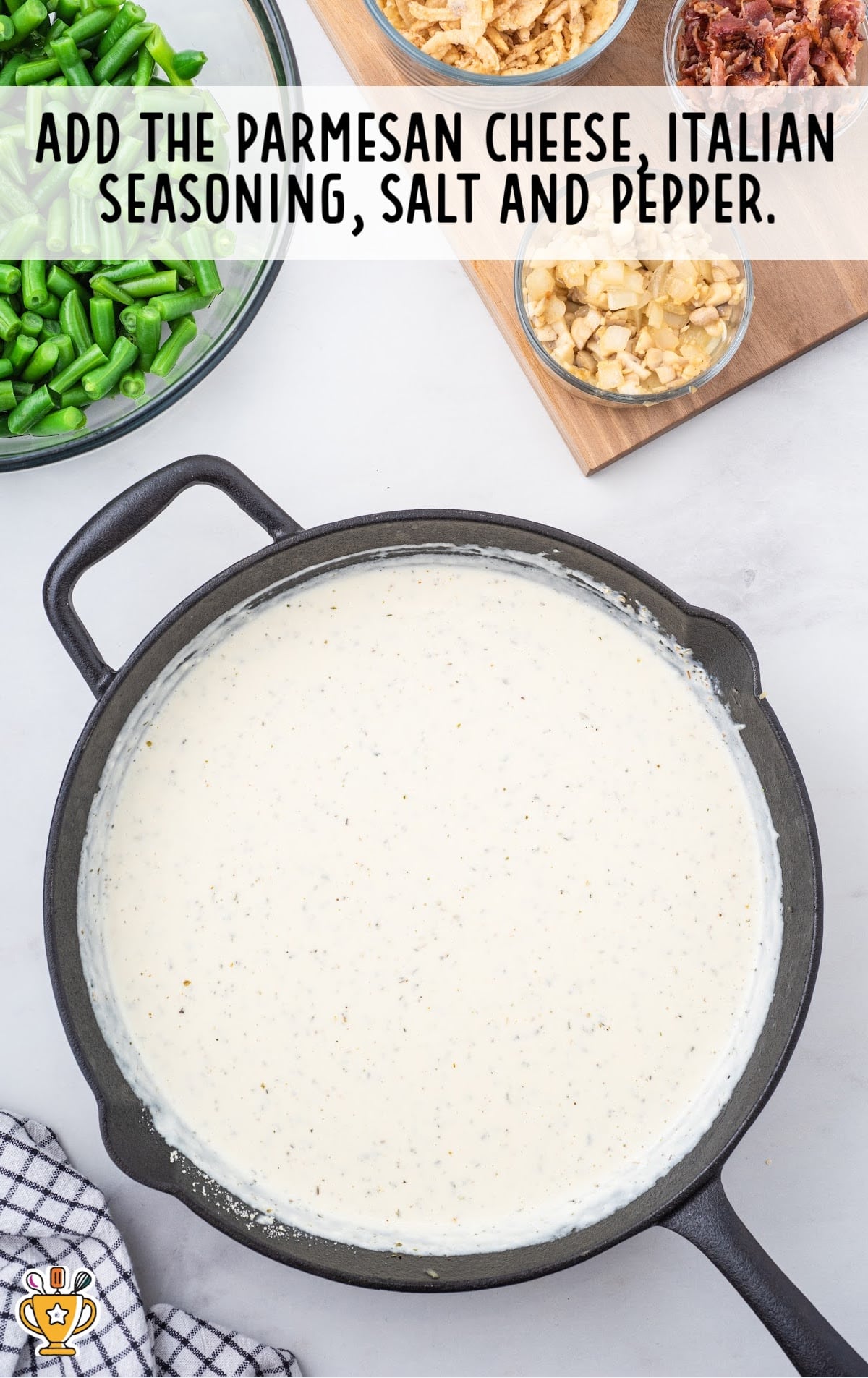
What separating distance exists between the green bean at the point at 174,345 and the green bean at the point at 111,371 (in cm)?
3

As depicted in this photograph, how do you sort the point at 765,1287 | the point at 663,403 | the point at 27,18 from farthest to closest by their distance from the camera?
1. the point at 663,403
2. the point at 27,18
3. the point at 765,1287

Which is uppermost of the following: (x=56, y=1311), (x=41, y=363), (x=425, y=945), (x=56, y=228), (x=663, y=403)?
(x=56, y=228)

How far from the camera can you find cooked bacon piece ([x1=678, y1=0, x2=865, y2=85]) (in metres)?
1.34

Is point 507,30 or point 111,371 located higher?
point 507,30

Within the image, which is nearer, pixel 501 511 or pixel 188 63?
pixel 188 63

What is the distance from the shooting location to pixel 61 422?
1310mm

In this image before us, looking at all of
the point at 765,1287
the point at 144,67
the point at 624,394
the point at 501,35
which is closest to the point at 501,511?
the point at 624,394

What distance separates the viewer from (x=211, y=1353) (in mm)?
1341

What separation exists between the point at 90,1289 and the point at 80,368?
→ 3.35 feet

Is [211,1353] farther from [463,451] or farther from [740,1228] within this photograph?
[463,451]

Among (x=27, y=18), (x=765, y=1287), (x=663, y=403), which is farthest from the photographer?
(x=663, y=403)

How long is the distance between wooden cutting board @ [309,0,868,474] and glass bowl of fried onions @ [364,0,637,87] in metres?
0.07

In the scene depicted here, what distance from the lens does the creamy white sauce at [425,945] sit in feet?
4.27

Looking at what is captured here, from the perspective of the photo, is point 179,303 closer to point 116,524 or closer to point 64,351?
point 64,351
